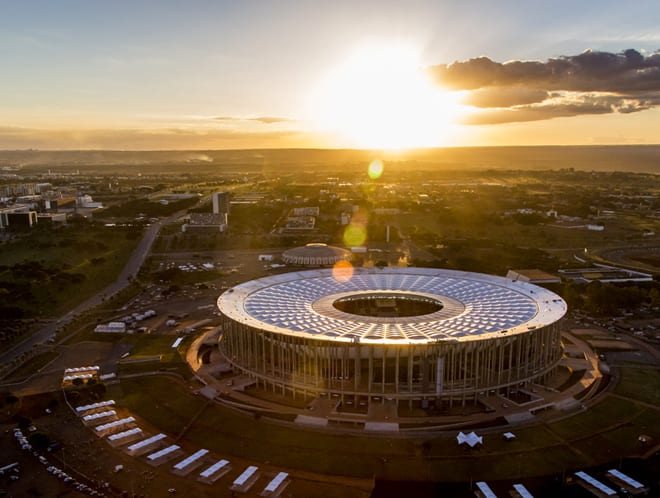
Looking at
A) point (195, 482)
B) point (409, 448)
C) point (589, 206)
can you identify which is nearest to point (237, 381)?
point (195, 482)

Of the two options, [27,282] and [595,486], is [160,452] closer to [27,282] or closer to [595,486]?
[595,486]

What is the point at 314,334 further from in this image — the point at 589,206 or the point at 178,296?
the point at 589,206

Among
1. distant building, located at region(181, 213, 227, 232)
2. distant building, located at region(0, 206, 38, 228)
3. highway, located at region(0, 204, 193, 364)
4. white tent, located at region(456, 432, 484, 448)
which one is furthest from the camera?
distant building, located at region(181, 213, 227, 232)

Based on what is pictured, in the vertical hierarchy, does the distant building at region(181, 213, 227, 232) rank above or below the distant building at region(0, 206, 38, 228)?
below

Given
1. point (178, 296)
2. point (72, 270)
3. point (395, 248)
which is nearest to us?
point (178, 296)

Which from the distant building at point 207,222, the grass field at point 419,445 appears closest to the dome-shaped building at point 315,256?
the distant building at point 207,222

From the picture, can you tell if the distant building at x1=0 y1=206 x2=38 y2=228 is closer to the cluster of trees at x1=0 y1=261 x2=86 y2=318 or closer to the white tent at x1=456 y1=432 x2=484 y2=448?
the cluster of trees at x1=0 y1=261 x2=86 y2=318

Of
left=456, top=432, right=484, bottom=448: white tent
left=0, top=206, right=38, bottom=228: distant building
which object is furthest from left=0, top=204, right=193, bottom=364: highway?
left=456, top=432, right=484, bottom=448: white tent

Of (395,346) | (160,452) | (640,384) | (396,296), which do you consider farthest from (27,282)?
(640,384)
